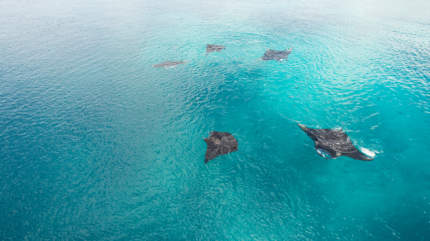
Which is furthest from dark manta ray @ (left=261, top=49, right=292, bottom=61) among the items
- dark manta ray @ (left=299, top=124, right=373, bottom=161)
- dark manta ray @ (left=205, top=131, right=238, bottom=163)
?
dark manta ray @ (left=205, top=131, right=238, bottom=163)

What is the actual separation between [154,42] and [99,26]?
104 feet

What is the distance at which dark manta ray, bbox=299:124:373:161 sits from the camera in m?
26.3

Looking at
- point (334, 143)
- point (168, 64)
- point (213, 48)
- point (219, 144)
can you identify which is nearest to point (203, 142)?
point (219, 144)

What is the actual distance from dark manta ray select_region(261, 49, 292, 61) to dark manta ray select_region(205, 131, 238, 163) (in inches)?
1223

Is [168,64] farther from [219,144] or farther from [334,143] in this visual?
[334,143]

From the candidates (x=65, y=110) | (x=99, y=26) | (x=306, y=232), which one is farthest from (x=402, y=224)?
(x=99, y=26)

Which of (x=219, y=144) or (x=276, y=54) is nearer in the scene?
(x=219, y=144)

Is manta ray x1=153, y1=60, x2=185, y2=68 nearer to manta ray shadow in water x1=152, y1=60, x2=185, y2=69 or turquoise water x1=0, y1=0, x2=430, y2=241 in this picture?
manta ray shadow in water x1=152, y1=60, x2=185, y2=69

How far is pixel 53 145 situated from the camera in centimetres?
2872

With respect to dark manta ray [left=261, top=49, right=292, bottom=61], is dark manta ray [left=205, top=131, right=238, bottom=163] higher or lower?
lower

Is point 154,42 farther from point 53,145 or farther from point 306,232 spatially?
point 306,232

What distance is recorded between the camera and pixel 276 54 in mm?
53375

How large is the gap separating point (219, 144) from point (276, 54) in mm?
36551

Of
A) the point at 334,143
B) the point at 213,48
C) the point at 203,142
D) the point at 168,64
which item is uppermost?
the point at 213,48
